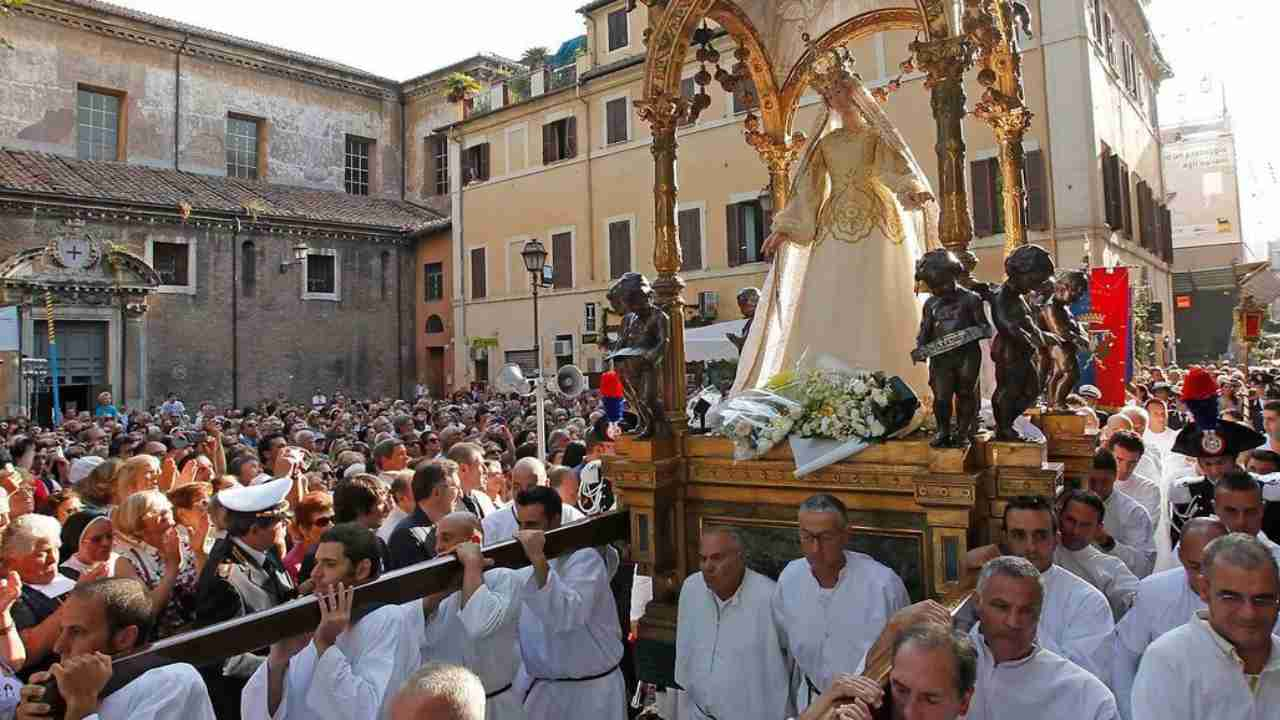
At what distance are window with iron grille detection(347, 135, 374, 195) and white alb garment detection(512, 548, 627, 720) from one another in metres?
30.6

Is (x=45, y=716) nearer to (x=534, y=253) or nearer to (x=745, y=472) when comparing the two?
(x=745, y=472)

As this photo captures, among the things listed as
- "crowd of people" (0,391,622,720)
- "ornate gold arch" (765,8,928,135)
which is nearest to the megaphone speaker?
"crowd of people" (0,391,622,720)

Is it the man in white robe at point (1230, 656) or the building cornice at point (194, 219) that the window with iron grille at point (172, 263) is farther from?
the man in white robe at point (1230, 656)

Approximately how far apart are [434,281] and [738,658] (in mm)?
27671

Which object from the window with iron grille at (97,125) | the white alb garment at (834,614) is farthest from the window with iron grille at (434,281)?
the white alb garment at (834,614)

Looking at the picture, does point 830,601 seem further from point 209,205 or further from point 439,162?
point 439,162

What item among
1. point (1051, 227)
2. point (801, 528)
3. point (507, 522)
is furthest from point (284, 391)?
point (801, 528)

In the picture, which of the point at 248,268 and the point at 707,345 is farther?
the point at 248,268

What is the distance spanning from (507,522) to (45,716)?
2850 mm

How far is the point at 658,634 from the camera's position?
Answer: 527 cm

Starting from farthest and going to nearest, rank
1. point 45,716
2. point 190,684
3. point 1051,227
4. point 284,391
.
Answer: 1. point 284,391
2. point 1051,227
3. point 190,684
4. point 45,716

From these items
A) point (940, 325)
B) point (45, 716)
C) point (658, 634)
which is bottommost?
point (658, 634)

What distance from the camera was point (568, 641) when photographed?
465 centimetres

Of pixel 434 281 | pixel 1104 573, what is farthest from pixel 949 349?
pixel 434 281
